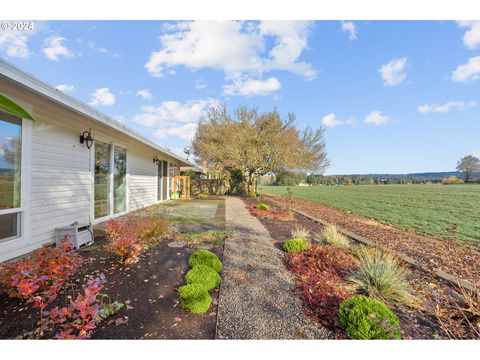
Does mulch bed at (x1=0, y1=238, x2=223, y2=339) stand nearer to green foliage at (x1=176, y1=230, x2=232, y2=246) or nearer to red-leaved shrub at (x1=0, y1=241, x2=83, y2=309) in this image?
red-leaved shrub at (x1=0, y1=241, x2=83, y2=309)

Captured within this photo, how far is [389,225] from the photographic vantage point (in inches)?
330

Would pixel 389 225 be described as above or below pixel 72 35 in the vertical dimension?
below

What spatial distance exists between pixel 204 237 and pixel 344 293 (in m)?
3.05

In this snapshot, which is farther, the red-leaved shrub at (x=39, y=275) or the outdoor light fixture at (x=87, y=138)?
the outdoor light fixture at (x=87, y=138)

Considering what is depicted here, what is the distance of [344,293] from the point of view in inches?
104

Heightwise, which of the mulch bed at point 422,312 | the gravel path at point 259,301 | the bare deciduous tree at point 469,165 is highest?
the bare deciduous tree at point 469,165

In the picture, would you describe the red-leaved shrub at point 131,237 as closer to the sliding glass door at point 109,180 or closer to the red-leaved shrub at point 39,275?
the red-leaved shrub at point 39,275

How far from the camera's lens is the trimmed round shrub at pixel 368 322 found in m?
1.83

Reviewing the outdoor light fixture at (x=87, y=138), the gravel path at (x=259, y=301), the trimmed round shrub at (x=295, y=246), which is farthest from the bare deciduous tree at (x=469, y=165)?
the outdoor light fixture at (x=87, y=138)

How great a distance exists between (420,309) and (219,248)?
3012 mm

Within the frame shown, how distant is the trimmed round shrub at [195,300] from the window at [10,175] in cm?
320

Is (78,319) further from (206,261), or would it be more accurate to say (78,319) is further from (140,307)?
(206,261)
